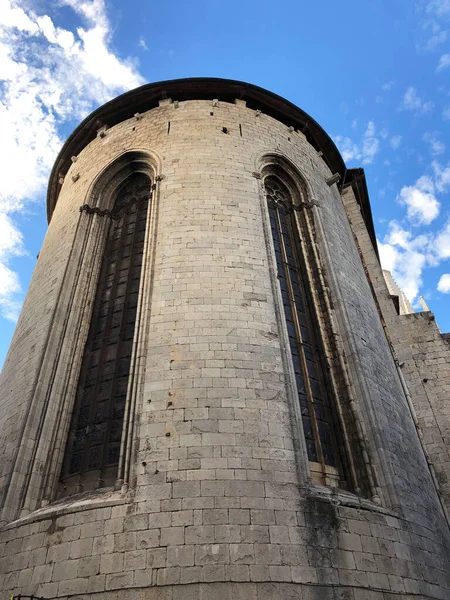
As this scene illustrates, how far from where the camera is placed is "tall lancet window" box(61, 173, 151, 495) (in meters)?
8.00

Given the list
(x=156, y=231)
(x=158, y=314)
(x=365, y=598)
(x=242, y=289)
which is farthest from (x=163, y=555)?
(x=156, y=231)

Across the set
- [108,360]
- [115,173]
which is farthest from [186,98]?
[108,360]

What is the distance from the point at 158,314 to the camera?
28.5 ft

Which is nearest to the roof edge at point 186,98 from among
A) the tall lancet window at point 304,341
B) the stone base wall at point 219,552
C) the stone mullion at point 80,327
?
the tall lancet window at point 304,341

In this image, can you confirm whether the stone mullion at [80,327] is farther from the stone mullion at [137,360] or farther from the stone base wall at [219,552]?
the stone mullion at [137,360]

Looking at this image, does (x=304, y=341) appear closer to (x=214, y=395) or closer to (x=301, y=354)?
(x=301, y=354)

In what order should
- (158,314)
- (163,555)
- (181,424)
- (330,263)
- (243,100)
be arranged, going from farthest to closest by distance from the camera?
(243,100) → (330,263) → (158,314) → (181,424) → (163,555)

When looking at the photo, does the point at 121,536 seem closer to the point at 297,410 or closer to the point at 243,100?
the point at 297,410

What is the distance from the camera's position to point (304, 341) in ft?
31.7

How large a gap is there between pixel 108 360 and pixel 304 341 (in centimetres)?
389

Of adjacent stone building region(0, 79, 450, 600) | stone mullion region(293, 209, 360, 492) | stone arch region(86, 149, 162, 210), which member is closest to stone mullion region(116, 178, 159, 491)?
adjacent stone building region(0, 79, 450, 600)

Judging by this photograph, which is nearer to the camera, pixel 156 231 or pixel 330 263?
pixel 156 231

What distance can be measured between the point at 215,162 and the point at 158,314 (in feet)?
15.4

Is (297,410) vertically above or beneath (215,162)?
beneath
